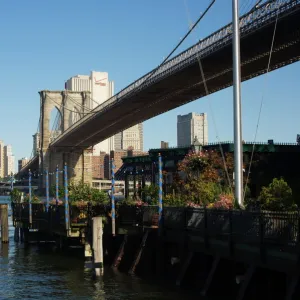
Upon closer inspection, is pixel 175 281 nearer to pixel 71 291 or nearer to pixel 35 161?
pixel 71 291

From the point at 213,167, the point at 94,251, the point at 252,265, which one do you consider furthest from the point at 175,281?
the point at 213,167

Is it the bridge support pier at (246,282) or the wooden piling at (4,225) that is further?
the wooden piling at (4,225)

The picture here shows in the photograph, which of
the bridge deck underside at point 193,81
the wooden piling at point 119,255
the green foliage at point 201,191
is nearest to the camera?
the wooden piling at point 119,255

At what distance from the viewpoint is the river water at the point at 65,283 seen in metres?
23.9

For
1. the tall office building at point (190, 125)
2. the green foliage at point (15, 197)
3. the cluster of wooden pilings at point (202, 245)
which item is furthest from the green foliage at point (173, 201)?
the tall office building at point (190, 125)

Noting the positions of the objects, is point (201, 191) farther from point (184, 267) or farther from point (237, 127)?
point (184, 267)

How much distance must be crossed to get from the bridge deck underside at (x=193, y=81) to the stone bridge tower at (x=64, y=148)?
228 inches

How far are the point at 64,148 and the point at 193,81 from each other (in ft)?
166

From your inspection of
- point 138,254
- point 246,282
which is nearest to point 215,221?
point 246,282

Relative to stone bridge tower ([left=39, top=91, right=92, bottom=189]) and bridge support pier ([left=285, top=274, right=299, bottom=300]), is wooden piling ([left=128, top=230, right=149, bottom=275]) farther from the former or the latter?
stone bridge tower ([left=39, top=91, right=92, bottom=189])

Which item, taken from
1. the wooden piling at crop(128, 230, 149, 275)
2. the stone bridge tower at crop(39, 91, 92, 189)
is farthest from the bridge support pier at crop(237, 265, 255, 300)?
the stone bridge tower at crop(39, 91, 92, 189)

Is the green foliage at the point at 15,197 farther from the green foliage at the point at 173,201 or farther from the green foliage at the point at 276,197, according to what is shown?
the green foliage at the point at 276,197

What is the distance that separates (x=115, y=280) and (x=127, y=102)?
55.0 m

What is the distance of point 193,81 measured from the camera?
221 feet
